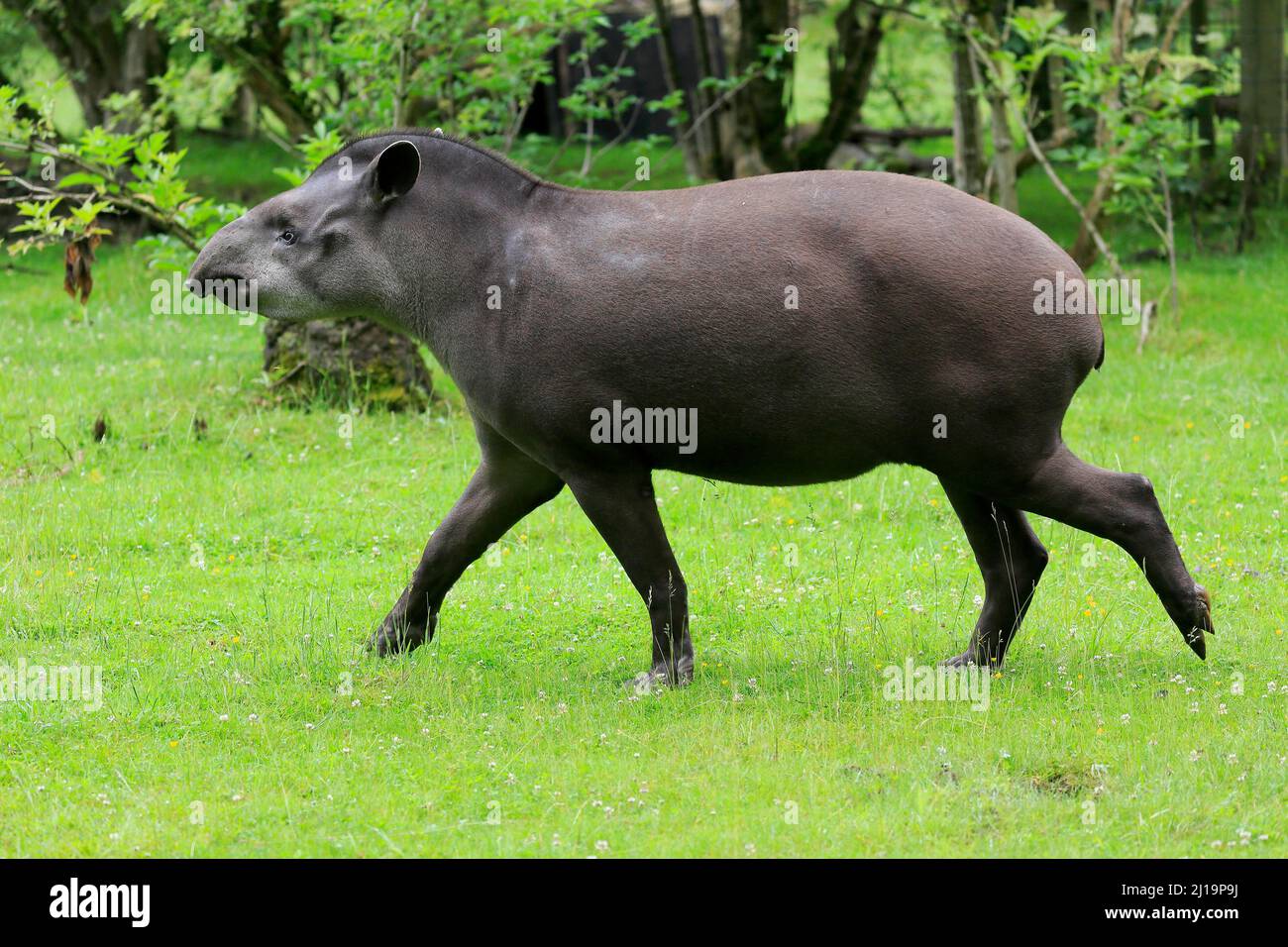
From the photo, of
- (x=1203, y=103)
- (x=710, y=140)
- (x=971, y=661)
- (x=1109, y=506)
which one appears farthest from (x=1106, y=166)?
(x=1109, y=506)

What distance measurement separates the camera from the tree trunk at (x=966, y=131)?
16.4m

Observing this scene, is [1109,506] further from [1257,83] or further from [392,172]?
[1257,83]

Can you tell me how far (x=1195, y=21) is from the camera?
19.2m

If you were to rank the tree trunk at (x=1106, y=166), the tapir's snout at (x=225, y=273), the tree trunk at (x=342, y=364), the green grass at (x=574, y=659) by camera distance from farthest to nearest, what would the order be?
the tree trunk at (x=1106, y=166) → the tree trunk at (x=342, y=364) → the tapir's snout at (x=225, y=273) → the green grass at (x=574, y=659)

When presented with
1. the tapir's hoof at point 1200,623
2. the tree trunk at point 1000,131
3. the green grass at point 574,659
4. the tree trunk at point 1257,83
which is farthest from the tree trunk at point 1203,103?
the tapir's hoof at point 1200,623

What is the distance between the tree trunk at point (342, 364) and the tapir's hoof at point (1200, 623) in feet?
22.4

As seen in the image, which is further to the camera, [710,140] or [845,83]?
[710,140]

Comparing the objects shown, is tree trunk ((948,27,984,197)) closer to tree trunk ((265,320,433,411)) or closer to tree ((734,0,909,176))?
tree ((734,0,909,176))

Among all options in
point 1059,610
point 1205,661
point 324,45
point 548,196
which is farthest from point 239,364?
point 1205,661

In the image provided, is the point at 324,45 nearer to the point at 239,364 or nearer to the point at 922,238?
the point at 239,364

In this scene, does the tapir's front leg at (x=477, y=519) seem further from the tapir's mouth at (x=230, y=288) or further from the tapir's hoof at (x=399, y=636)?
the tapir's mouth at (x=230, y=288)

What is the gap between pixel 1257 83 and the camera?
17.6 meters

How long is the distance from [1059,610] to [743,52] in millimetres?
11270

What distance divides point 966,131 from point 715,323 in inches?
433
